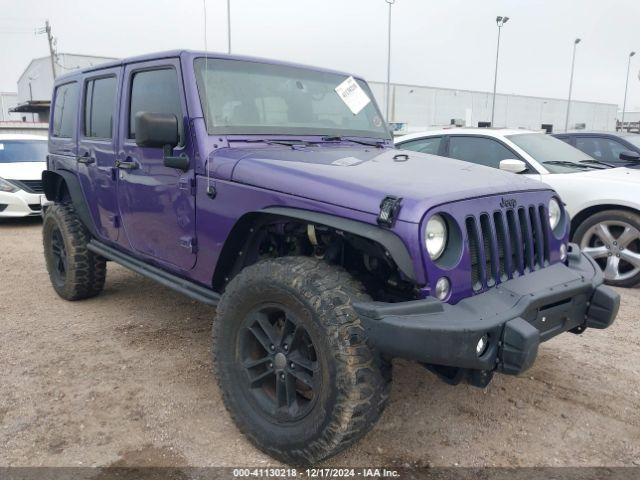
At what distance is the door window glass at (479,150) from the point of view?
19.7 feet

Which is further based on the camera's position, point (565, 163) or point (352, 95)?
point (565, 163)

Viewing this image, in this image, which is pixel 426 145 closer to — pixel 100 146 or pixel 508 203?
pixel 100 146

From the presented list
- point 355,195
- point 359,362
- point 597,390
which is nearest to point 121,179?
point 355,195

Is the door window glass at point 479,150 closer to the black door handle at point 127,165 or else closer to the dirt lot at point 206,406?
the dirt lot at point 206,406

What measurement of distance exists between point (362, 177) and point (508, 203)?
28.3 inches

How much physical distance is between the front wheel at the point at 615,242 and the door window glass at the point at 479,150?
3.71ft

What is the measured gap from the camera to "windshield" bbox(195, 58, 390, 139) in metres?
3.12

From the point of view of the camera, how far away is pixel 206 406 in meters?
3.04

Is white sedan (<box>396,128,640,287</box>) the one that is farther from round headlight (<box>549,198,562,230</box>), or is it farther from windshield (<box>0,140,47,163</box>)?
windshield (<box>0,140,47,163</box>)

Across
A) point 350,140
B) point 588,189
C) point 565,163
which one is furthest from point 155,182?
point 565,163

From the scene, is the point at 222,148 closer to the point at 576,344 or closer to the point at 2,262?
the point at 576,344

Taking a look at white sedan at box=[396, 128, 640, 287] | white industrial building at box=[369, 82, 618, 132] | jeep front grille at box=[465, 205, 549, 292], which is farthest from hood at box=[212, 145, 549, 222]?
white industrial building at box=[369, 82, 618, 132]

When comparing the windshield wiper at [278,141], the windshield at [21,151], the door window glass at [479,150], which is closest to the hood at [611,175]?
the door window glass at [479,150]

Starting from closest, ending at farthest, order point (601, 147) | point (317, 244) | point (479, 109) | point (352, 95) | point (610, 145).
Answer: point (317, 244) → point (352, 95) → point (610, 145) → point (601, 147) → point (479, 109)
